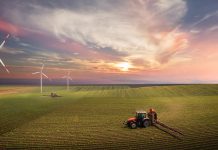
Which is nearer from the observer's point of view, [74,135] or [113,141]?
[113,141]

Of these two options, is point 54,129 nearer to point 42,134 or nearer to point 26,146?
point 42,134

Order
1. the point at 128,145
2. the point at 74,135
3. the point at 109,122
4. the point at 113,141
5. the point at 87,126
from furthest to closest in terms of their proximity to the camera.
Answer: the point at 109,122, the point at 87,126, the point at 74,135, the point at 113,141, the point at 128,145

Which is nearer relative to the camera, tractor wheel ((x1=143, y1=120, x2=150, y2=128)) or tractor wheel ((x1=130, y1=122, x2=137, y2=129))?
tractor wheel ((x1=130, y1=122, x2=137, y2=129))

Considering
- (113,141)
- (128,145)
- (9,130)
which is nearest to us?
(128,145)

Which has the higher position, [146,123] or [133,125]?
[146,123]

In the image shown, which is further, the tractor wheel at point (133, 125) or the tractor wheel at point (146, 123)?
the tractor wheel at point (146, 123)

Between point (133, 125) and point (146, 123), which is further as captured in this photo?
point (146, 123)

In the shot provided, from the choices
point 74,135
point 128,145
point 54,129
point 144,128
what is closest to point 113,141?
point 128,145

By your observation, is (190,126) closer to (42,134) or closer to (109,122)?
(109,122)

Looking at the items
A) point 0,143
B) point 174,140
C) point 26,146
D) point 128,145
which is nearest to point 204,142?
point 174,140

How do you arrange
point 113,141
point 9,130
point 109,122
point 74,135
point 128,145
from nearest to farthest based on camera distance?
point 128,145, point 113,141, point 74,135, point 9,130, point 109,122
